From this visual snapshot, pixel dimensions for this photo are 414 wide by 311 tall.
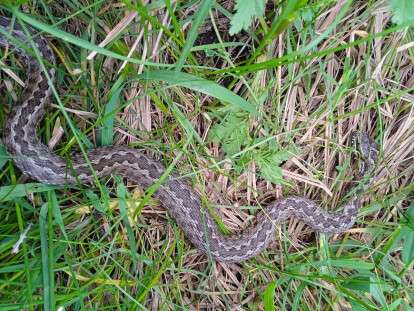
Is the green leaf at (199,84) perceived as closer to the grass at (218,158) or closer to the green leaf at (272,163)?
the grass at (218,158)

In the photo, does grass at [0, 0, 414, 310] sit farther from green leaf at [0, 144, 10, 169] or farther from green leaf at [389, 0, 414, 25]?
green leaf at [389, 0, 414, 25]

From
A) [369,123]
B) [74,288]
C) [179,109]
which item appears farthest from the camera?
[369,123]

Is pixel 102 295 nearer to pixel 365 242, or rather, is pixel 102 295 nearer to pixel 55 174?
pixel 55 174

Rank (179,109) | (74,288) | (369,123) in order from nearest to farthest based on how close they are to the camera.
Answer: (74,288), (179,109), (369,123)

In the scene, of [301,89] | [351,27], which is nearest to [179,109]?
[301,89]

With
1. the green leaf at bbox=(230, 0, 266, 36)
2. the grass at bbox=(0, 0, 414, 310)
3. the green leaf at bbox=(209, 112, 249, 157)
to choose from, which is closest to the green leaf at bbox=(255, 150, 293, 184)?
the grass at bbox=(0, 0, 414, 310)

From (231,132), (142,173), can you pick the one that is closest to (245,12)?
(231,132)
